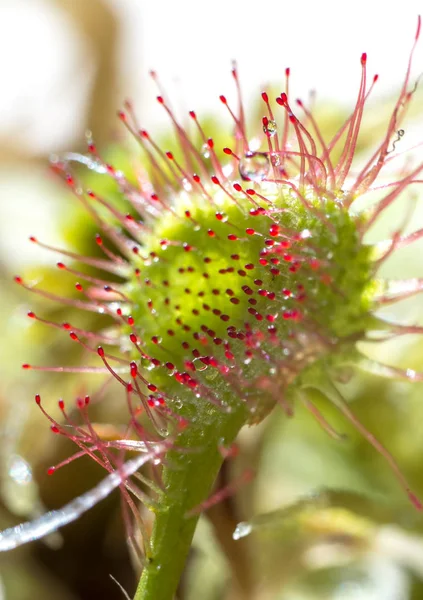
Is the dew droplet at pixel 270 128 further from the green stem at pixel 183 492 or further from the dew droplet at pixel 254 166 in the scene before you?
the green stem at pixel 183 492

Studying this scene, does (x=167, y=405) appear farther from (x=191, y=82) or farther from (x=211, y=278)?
(x=191, y=82)

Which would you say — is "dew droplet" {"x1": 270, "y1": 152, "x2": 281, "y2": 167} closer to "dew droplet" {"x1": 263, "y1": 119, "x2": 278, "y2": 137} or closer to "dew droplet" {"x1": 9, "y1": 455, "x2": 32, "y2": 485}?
"dew droplet" {"x1": 263, "y1": 119, "x2": 278, "y2": 137}

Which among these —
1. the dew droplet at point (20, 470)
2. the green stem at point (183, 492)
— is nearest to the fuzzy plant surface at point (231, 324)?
the green stem at point (183, 492)

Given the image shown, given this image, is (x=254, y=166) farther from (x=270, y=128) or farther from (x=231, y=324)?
(x=231, y=324)

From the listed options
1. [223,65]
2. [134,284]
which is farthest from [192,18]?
[134,284]

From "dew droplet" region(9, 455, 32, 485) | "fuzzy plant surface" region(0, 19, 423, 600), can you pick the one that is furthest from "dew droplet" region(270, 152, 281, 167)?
"dew droplet" region(9, 455, 32, 485)

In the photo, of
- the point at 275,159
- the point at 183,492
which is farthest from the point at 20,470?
the point at 275,159
